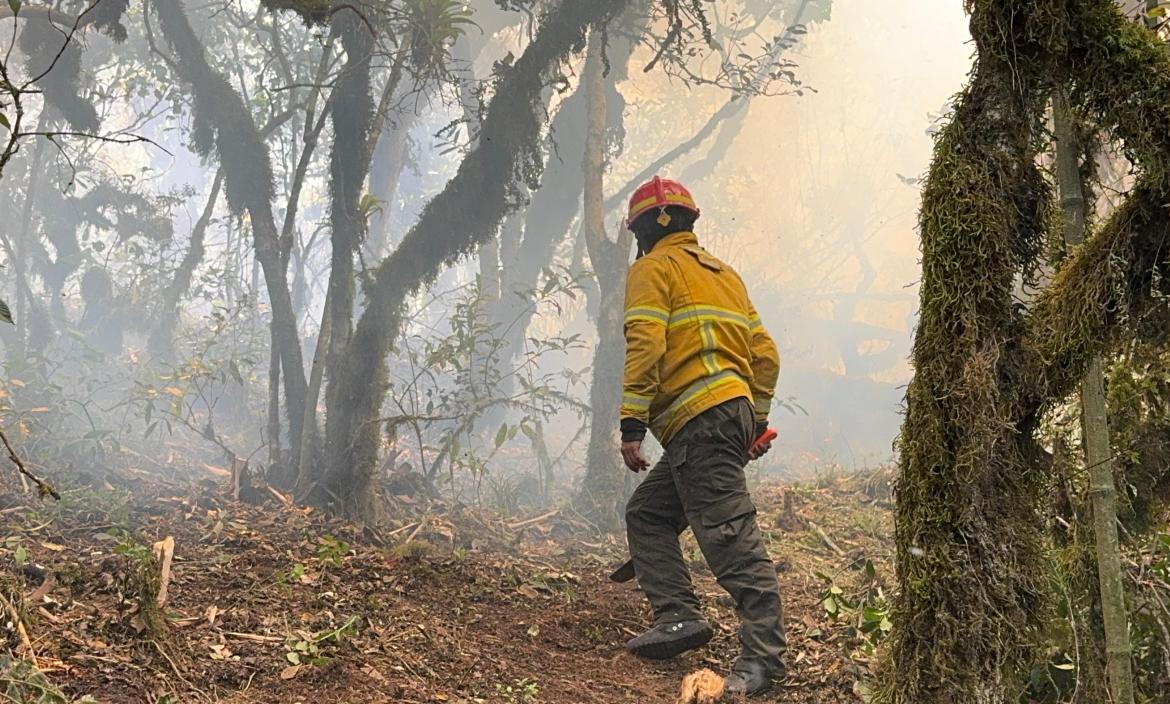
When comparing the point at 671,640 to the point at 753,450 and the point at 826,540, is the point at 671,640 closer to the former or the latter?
the point at 753,450

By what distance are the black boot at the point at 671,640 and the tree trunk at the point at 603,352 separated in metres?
4.48

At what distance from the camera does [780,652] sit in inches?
138

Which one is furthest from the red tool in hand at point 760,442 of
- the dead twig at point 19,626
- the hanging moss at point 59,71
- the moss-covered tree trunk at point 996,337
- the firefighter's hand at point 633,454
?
the hanging moss at point 59,71

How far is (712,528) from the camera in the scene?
3697mm

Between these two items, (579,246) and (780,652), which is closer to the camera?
(780,652)

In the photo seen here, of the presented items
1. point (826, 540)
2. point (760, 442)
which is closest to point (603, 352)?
point (826, 540)

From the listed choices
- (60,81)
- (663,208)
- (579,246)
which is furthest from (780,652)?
(579,246)

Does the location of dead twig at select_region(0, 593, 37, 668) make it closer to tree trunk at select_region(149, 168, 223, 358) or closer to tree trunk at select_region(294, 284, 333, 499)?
tree trunk at select_region(294, 284, 333, 499)

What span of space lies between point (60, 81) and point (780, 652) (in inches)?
344

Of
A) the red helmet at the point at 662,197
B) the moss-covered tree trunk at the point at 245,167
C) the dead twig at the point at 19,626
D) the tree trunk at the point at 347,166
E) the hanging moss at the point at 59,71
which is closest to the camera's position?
the dead twig at the point at 19,626

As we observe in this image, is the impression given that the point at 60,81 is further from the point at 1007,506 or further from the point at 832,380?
the point at 832,380

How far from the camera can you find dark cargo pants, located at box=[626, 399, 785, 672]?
3.58 m

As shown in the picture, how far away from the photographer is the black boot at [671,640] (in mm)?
3777

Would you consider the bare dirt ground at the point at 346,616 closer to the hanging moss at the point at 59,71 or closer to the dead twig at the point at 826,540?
the dead twig at the point at 826,540
